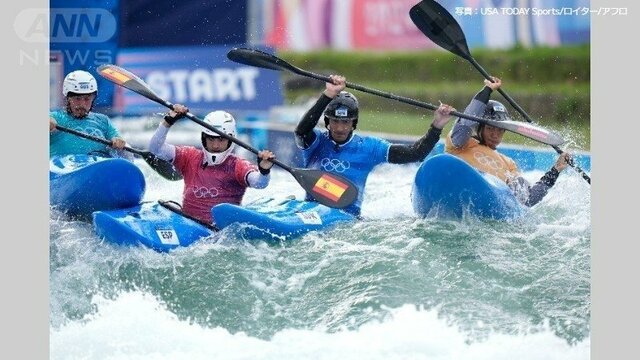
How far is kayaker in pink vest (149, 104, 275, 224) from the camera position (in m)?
6.37

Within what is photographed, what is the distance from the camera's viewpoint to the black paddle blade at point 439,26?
655cm

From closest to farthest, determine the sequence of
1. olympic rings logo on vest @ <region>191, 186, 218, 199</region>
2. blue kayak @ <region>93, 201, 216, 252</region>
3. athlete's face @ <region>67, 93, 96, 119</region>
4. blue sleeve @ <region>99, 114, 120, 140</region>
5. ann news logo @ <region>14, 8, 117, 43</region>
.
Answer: blue kayak @ <region>93, 201, 216, 252</region> < ann news logo @ <region>14, 8, 117, 43</region> < olympic rings logo on vest @ <region>191, 186, 218, 199</region> < athlete's face @ <region>67, 93, 96, 119</region> < blue sleeve @ <region>99, 114, 120, 140</region>

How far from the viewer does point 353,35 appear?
24.6 ft

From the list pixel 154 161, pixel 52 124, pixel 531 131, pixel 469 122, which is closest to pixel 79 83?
pixel 52 124

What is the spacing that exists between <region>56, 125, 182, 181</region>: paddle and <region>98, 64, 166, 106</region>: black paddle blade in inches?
10.1

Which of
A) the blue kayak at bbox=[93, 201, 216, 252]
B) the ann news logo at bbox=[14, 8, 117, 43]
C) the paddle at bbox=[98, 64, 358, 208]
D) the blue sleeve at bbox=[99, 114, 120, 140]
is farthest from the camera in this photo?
the blue sleeve at bbox=[99, 114, 120, 140]

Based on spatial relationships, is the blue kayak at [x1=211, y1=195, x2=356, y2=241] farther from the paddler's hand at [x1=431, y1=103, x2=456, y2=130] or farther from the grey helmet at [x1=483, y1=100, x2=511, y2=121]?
the grey helmet at [x1=483, y1=100, x2=511, y2=121]

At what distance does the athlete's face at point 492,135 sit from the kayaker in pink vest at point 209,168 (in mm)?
1065

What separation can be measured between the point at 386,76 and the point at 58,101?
187 cm

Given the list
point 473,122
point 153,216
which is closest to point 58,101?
point 153,216

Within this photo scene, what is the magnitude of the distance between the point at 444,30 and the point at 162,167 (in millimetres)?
1403

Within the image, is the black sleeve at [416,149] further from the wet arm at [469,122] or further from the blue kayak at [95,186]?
the blue kayak at [95,186]

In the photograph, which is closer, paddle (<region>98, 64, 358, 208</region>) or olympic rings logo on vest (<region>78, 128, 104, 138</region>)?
paddle (<region>98, 64, 358, 208</region>)

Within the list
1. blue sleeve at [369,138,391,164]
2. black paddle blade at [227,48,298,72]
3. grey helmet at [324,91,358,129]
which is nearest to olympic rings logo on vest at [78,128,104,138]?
black paddle blade at [227,48,298,72]
